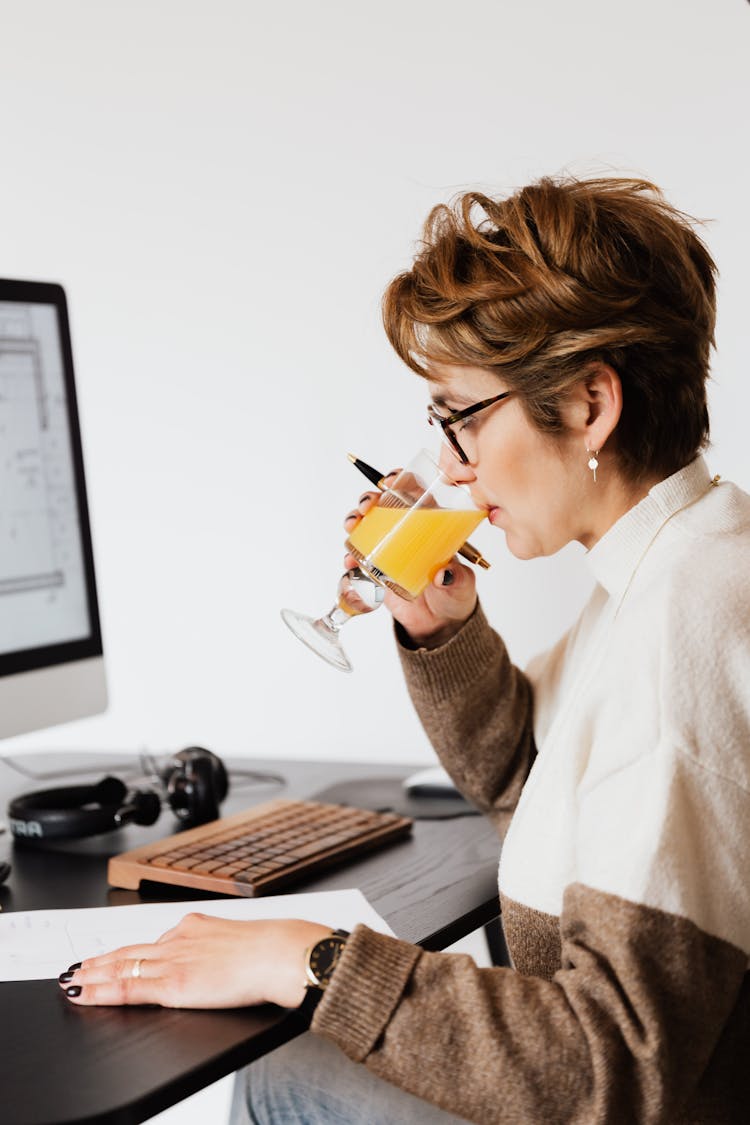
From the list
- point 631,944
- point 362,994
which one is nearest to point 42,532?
point 362,994

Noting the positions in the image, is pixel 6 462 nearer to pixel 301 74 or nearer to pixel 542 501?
pixel 542 501

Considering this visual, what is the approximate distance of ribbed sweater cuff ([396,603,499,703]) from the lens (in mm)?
1485

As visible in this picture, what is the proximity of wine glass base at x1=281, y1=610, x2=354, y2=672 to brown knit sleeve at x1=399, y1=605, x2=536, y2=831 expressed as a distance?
0.14 meters

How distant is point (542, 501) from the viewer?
120 centimetres

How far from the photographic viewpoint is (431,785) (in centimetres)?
163

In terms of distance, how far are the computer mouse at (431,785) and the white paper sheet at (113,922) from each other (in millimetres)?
428

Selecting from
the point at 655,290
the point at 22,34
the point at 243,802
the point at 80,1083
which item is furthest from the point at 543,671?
the point at 22,34

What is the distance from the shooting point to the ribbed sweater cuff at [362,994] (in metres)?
0.90

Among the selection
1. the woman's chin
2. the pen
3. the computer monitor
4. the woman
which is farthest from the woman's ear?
the computer monitor

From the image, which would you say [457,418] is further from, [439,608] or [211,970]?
[211,970]

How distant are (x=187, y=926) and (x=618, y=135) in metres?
1.25

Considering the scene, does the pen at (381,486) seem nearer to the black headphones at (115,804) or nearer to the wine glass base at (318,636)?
the wine glass base at (318,636)

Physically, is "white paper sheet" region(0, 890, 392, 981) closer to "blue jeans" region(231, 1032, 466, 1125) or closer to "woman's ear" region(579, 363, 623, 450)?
"blue jeans" region(231, 1032, 466, 1125)

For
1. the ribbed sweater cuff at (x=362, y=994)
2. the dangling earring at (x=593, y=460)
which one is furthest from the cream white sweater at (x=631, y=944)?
the dangling earring at (x=593, y=460)
